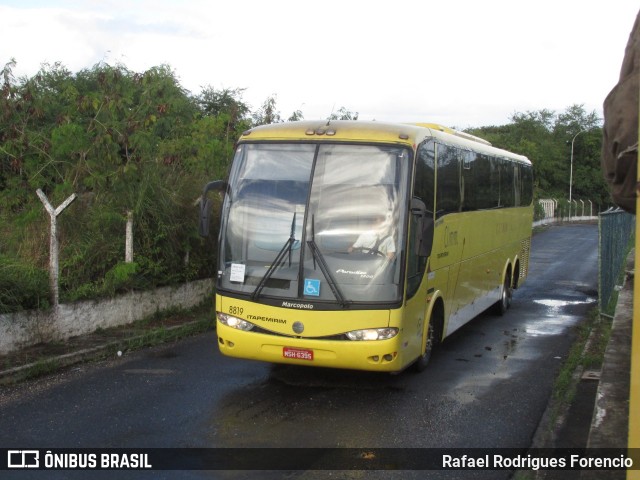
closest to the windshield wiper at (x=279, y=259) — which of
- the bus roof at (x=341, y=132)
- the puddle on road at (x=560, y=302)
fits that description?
the bus roof at (x=341, y=132)

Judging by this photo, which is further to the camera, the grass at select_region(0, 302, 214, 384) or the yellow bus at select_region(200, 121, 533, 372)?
the grass at select_region(0, 302, 214, 384)

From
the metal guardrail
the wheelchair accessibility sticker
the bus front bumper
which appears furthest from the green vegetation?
the metal guardrail

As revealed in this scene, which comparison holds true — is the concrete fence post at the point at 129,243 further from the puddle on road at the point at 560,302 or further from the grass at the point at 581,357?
the puddle on road at the point at 560,302

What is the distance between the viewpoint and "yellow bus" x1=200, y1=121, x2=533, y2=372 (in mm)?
7559

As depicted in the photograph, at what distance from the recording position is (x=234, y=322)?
7.97 metres

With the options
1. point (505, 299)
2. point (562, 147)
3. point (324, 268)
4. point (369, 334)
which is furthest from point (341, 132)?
point (562, 147)

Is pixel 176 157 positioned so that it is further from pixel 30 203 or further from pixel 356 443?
pixel 356 443

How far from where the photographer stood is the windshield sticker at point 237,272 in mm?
7941

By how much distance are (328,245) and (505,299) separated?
7.88 meters

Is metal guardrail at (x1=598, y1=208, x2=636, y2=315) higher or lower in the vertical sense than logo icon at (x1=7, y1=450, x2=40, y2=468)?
higher

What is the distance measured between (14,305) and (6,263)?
2.77ft

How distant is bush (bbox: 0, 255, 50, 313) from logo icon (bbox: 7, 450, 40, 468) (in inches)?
130

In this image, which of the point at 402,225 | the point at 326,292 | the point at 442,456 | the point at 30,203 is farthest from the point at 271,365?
the point at 30,203

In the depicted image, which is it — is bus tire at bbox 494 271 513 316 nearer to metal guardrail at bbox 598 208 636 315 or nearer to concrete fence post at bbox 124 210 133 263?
metal guardrail at bbox 598 208 636 315
